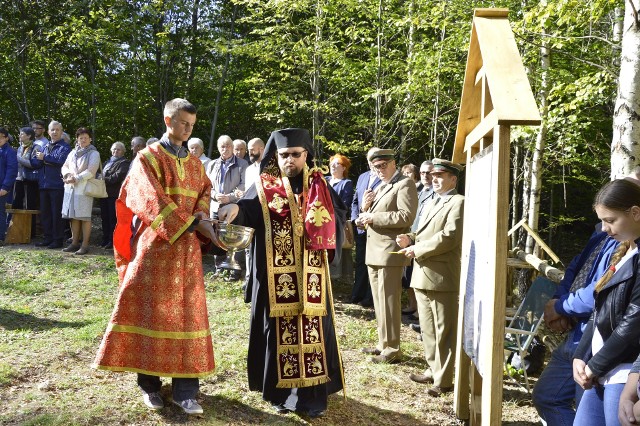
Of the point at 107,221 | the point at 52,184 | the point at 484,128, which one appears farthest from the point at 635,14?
the point at 52,184

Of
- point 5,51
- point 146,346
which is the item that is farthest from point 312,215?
point 5,51

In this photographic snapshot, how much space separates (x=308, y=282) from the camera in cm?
489

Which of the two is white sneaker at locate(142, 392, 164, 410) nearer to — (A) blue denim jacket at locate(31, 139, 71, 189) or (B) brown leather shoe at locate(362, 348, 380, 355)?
(B) brown leather shoe at locate(362, 348, 380, 355)

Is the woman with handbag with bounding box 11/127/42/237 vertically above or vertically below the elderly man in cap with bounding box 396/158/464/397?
above

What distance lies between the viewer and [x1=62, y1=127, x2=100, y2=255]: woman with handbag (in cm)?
1079

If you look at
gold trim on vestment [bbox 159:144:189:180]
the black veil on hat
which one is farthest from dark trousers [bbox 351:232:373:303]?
gold trim on vestment [bbox 159:144:189:180]

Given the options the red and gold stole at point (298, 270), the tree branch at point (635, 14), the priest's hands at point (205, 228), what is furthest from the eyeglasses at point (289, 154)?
the tree branch at point (635, 14)

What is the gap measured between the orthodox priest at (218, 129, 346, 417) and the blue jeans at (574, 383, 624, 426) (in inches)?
83.1

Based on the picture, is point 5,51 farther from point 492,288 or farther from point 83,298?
point 492,288

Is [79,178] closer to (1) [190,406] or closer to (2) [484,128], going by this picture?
(1) [190,406]

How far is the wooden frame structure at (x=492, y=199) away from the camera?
3.30 meters

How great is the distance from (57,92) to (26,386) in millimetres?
13837

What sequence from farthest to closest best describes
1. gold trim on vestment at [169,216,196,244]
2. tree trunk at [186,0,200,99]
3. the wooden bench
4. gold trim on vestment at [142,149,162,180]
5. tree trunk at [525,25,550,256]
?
tree trunk at [186,0,200,99]
the wooden bench
tree trunk at [525,25,550,256]
gold trim on vestment at [142,149,162,180]
gold trim on vestment at [169,216,196,244]

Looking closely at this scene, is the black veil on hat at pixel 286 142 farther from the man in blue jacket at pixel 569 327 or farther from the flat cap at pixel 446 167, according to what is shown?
the man in blue jacket at pixel 569 327
